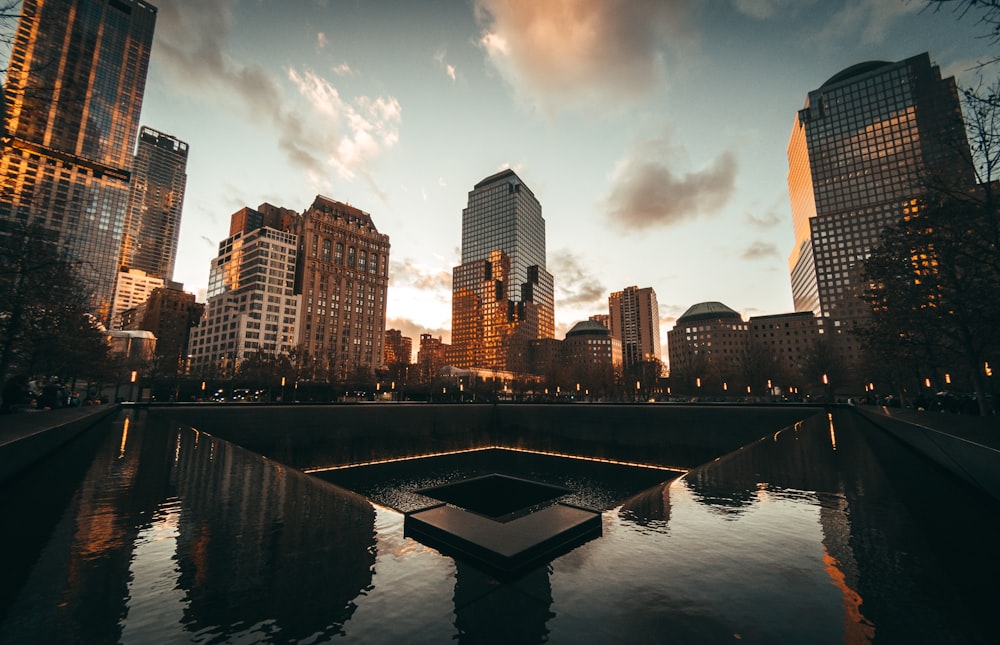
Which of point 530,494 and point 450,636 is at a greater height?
point 450,636

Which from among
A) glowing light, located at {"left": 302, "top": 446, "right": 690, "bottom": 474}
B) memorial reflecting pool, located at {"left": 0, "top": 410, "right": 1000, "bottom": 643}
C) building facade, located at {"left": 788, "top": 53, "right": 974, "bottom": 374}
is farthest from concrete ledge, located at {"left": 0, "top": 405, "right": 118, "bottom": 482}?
building facade, located at {"left": 788, "top": 53, "right": 974, "bottom": 374}

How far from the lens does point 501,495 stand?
22609 mm

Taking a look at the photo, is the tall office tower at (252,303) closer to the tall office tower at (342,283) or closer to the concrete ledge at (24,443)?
the tall office tower at (342,283)

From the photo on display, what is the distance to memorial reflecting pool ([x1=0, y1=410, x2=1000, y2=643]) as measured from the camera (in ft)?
12.3

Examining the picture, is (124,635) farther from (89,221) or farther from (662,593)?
(89,221)

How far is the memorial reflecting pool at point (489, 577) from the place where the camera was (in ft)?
12.3

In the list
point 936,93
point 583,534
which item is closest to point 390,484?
point 583,534

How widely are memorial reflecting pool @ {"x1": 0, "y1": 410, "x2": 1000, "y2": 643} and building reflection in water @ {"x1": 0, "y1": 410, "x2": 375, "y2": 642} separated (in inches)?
1.2

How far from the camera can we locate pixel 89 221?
484ft

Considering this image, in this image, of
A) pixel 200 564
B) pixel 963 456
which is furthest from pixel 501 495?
pixel 200 564

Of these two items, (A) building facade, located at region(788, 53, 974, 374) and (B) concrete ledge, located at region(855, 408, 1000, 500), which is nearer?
(B) concrete ledge, located at region(855, 408, 1000, 500)

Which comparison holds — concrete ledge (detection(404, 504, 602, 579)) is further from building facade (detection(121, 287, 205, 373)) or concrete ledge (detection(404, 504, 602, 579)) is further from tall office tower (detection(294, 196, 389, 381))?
building facade (detection(121, 287, 205, 373))

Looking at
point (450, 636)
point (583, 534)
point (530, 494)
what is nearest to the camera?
point (450, 636)

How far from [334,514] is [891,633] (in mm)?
8061
